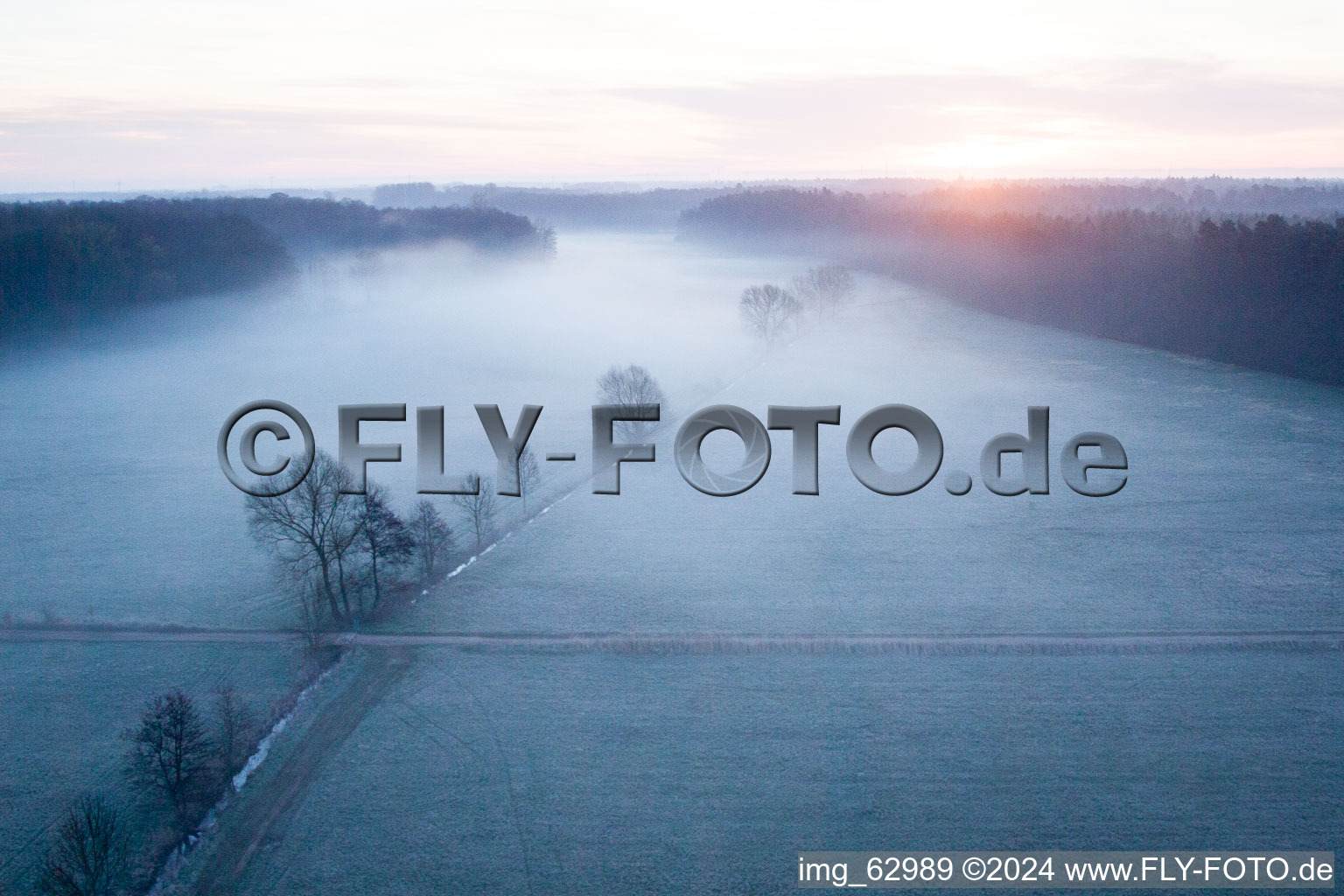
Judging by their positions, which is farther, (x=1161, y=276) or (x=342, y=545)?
(x=1161, y=276)

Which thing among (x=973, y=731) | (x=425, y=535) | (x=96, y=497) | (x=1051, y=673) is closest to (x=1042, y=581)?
(x=1051, y=673)

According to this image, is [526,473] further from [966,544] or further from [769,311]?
[769,311]

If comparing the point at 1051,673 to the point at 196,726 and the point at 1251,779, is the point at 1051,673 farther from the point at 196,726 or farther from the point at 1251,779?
the point at 196,726

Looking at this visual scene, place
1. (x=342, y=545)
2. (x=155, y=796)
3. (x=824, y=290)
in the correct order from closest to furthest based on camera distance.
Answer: (x=155, y=796), (x=342, y=545), (x=824, y=290)

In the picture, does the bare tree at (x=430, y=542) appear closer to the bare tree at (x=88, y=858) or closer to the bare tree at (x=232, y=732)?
the bare tree at (x=232, y=732)

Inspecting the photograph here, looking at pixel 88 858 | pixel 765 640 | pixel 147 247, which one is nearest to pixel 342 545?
pixel 88 858

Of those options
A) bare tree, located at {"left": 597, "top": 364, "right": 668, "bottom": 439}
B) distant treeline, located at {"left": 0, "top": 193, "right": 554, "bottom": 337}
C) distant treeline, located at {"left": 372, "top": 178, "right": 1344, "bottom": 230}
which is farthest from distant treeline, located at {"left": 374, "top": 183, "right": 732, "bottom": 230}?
bare tree, located at {"left": 597, "top": 364, "right": 668, "bottom": 439}
